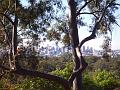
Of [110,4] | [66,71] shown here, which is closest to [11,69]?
[110,4]

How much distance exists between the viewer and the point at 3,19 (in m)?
14.2

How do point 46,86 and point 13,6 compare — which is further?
point 46,86

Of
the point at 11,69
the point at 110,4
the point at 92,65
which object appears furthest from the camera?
the point at 92,65

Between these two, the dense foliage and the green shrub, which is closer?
the dense foliage

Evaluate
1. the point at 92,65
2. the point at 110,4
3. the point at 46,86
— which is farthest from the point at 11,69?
the point at 92,65

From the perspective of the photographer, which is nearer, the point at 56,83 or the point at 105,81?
the point at 56,83

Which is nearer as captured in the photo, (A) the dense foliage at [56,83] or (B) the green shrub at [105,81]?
(A) the dense foliage at [56,83]

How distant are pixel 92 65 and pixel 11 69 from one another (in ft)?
152

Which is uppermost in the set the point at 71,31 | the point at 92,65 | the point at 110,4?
the point at 110,4

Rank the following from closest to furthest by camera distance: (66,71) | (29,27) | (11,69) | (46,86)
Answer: (11,69) < (29,27) < (46,86) < (66,71)

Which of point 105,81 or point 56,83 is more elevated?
point 56,83

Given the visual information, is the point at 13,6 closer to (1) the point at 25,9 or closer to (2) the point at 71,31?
(1) the point at 25,9

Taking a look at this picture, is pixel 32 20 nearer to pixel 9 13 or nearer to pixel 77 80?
pixel 9 13

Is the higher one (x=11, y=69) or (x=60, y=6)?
(x=60, y=6)
